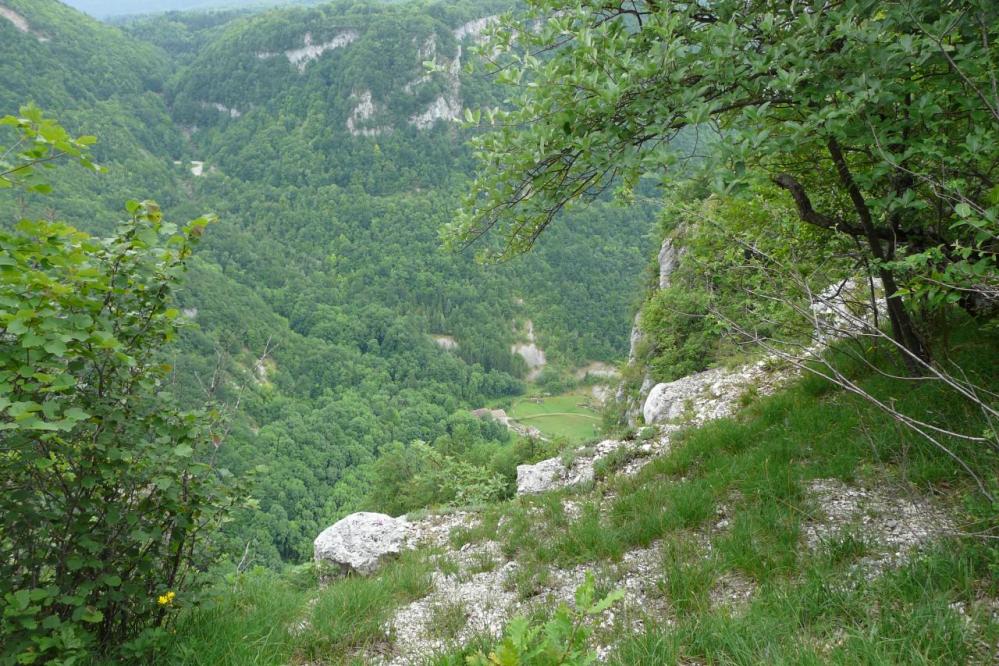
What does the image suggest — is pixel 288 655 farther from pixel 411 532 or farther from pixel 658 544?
pixel 411 532

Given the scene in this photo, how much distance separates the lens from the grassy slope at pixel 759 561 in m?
2.75

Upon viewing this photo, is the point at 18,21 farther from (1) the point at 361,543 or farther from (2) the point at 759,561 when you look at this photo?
(2) the point at 759,561

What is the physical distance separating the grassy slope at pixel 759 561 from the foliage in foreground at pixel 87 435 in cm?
64

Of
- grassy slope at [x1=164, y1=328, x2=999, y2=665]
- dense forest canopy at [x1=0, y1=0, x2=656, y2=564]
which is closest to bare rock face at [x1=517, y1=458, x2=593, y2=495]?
grassy slope at [x1=164, y1=328, x2=999, y2=665]

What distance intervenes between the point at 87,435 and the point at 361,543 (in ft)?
15.2

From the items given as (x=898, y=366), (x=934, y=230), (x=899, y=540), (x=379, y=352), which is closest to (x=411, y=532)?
(x=899, y=540)

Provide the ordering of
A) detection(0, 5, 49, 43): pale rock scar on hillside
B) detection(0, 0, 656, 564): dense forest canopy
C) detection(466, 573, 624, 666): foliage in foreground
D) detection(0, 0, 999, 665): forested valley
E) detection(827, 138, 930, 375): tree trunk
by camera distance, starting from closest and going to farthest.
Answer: detection(466, 573, 624, 666): foliage in foreground
detection(0, 0, 999, 665): forested valley
detection(827, 138, 930, 375): tree trunk
detection(0, 0, 656, 564): dense forest canopy
detection(0, 5, 49, 43): pale rock scar on hillside

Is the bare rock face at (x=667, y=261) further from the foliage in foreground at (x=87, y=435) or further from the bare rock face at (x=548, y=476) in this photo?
the foliage in foreground at (x=87, y=435)

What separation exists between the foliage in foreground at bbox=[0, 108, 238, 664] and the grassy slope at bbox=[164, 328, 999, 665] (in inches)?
25.2

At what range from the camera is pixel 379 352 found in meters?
138

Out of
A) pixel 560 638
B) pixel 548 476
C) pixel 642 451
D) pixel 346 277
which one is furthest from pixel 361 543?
pixel 346 277

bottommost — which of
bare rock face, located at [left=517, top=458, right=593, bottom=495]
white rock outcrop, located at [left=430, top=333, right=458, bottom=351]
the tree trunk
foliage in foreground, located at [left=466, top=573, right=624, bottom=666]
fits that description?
white rock outcrop, located at [left=430, top=333, right=458, bottom=351]

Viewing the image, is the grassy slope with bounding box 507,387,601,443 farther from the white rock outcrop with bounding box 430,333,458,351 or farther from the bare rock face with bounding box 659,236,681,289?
the bare rock face with bounding box 659,236,681,289

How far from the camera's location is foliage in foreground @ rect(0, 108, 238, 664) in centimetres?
259
